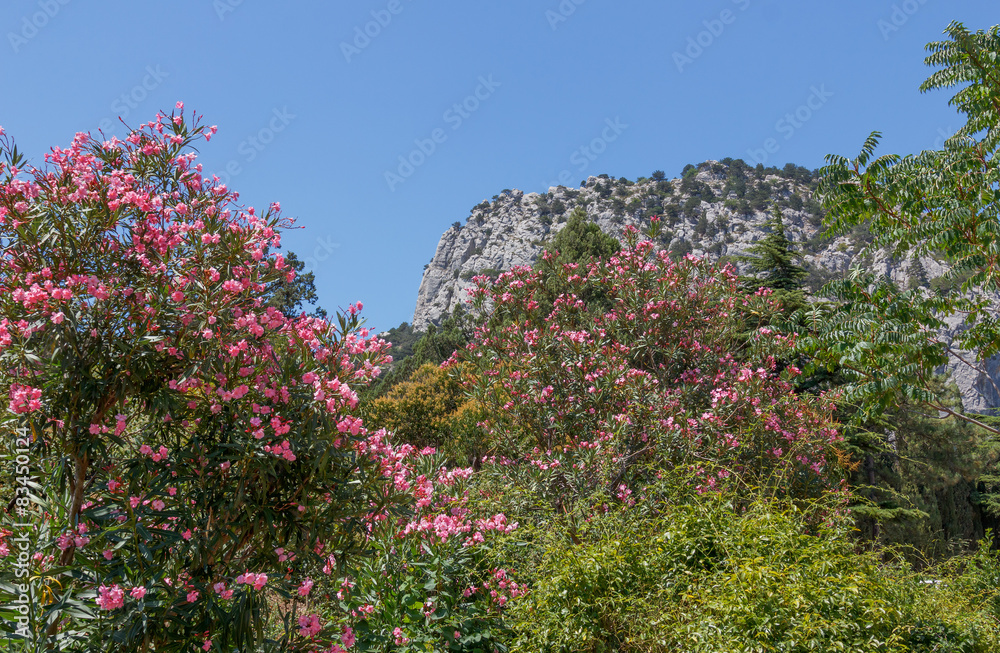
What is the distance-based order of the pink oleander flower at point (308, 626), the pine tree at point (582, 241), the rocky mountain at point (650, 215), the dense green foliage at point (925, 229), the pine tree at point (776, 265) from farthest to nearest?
the rocky mountain at point (650, 215)
the pine tree at point (582, 241)
the pine tree at point (776, 265)
the dense green foliage at point (925, 229)
the pink oleander flower at point (308, 626)

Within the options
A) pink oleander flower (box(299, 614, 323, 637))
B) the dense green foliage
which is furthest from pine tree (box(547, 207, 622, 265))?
pink oleander flower (box(299, 614, 323, 637))

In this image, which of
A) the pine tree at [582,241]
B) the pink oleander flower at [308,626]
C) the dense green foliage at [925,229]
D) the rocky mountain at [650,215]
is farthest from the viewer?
the rocky mountain at [650,215]

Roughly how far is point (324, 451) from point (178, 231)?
1.81m

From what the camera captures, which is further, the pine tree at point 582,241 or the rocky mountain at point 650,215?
the rocky mountain at point 650,215

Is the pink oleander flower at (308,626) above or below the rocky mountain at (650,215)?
below

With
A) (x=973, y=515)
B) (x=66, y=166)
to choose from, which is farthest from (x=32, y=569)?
(x=973, y=515)

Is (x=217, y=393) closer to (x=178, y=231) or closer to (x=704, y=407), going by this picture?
(x=178, y=231)

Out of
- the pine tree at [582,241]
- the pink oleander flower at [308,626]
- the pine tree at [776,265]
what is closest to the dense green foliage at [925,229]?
the pink oleander flower at [308,626]

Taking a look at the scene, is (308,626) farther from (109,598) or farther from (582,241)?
(582,241)

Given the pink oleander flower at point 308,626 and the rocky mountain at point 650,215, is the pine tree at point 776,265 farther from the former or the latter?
the rocky mountain at point 650,215

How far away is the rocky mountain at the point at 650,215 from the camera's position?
99.3 metres

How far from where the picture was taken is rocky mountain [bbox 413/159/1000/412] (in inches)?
3910

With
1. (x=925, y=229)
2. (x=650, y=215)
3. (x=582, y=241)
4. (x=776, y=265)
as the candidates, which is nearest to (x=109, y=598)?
(x=925, y=229)

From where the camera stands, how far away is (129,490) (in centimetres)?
343
